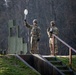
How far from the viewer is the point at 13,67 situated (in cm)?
1291

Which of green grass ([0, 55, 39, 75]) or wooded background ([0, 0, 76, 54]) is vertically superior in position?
wooded background ([0, 0, 76, 54])

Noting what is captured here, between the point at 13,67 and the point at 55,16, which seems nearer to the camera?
the point at 13,67

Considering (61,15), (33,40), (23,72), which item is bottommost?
(23,72)

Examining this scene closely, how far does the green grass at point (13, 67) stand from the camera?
40.4 ft

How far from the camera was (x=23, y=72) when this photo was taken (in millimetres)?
12461

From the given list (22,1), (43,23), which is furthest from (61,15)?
(22,1)

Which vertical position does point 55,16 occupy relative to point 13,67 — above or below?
above

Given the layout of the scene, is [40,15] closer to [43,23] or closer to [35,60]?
[43,23]

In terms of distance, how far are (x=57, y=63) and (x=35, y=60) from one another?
82 centimetres

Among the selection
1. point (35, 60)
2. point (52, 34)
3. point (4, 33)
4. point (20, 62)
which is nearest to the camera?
point (20, 62)

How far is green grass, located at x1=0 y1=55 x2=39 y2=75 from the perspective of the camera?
1230 centimetres

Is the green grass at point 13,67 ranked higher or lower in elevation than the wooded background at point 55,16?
lower

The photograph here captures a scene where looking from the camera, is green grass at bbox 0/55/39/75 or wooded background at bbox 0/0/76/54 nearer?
green grass at bbox 0/55/39/75

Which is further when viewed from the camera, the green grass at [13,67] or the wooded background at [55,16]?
the wooded background at [55,16]
